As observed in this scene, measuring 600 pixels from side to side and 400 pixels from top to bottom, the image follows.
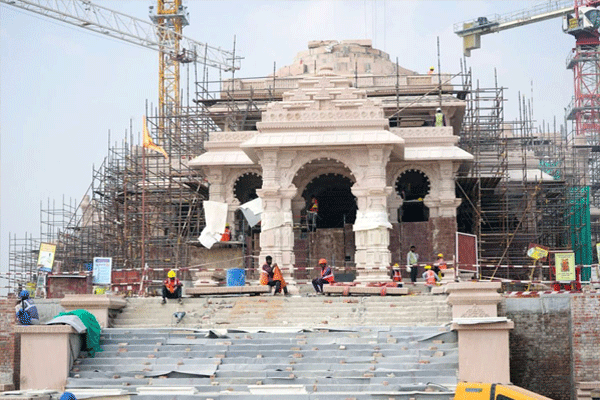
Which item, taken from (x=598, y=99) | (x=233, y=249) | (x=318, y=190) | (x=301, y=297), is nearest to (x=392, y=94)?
(x=318, y=190)

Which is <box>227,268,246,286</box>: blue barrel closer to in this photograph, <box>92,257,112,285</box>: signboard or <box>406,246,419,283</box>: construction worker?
<box>92,257,112,285</box>: signboard

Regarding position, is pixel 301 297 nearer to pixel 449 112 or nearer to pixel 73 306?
pixel 73 306

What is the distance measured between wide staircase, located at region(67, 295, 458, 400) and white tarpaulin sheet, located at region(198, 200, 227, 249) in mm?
11149

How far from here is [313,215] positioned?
39.8 m

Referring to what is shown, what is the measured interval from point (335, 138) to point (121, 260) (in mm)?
14031

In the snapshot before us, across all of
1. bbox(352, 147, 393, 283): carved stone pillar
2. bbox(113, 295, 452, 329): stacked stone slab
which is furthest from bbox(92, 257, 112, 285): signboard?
bbox(352, 147, 393, 283): carved stone pillar

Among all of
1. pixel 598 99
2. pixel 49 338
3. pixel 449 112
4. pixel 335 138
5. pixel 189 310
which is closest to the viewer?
pixel 49 338

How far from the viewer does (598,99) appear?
9562 cm

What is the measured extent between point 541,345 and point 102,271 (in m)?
13.4

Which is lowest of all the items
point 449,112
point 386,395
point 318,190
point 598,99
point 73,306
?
point 386,395

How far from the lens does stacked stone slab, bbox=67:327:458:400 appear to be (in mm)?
22000

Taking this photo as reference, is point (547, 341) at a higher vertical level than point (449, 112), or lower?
lower

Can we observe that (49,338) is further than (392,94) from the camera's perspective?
No

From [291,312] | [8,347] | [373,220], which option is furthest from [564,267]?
[8,347]
